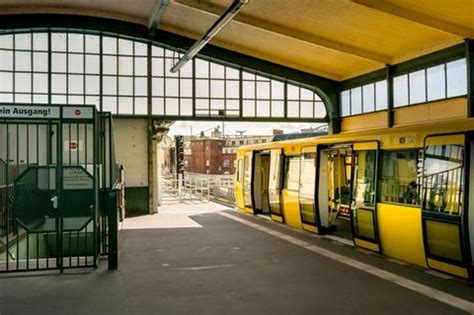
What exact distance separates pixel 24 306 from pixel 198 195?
55.6 feet

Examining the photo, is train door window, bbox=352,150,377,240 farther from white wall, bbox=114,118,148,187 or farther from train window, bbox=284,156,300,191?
white wall, bbox=114,118,148,187

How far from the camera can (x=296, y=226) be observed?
491 inches

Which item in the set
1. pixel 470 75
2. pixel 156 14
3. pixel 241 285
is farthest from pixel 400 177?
pixel 156 14

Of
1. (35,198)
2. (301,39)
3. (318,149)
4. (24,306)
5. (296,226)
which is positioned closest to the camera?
(24,306)

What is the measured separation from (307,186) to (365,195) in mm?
2608

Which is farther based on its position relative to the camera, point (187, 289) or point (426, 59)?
point (426, 59)

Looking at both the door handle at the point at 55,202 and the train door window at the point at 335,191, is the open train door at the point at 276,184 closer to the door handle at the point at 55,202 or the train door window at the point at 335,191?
the train door window at the point at 335,191

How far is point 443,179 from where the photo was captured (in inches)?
285

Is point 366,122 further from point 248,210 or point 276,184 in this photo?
point 248,210

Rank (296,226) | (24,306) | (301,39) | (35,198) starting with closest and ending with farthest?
(24,306), (35,198), (296,226), (301,39)

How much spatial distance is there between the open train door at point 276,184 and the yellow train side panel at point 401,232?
4.82 metres

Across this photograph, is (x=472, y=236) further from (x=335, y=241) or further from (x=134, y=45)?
(x=134, y=45)

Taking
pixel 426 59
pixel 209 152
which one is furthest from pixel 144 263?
pixel 209 152

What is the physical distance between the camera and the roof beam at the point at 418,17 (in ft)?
36.4
